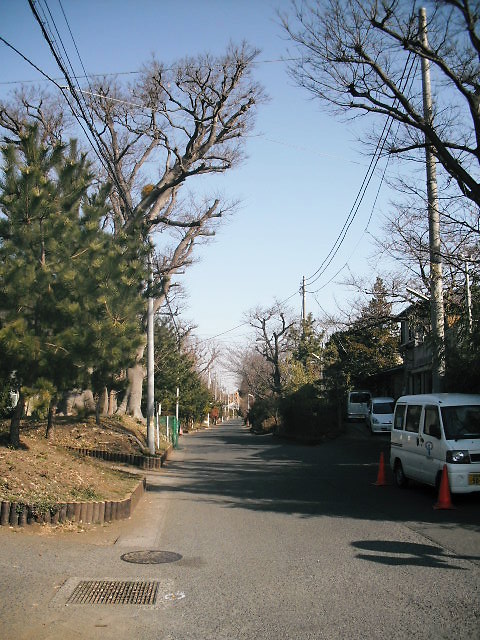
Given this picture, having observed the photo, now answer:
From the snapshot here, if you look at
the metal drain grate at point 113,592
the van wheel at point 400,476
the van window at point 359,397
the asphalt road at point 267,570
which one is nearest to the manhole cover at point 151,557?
the asphalt road at point 267,570

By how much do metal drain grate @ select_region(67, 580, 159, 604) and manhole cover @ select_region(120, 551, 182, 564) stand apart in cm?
103

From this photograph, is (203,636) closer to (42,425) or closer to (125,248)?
(125,248)

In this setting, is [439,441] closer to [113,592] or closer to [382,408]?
[113,592]

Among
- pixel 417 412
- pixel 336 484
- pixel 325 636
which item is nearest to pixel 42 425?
pixel 336 484

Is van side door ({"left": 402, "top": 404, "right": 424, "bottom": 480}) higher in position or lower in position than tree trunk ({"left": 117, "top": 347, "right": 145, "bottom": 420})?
lower

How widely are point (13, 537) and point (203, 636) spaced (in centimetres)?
409

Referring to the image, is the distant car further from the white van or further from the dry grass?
the dry grass

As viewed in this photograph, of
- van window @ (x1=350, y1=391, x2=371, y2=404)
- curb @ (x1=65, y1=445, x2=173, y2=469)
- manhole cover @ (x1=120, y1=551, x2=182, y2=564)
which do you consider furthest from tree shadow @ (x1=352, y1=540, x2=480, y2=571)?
van window @ (x1=350, y1=391, x2=371, y2=404)

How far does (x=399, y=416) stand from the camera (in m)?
15.0

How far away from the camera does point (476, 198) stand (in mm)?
11922

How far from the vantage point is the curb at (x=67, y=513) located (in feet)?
30.0

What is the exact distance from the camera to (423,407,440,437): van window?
12609mm

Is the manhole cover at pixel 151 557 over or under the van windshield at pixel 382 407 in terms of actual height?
under

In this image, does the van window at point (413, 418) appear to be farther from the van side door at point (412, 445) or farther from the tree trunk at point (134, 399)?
the tree trunk at point (134, 399)
